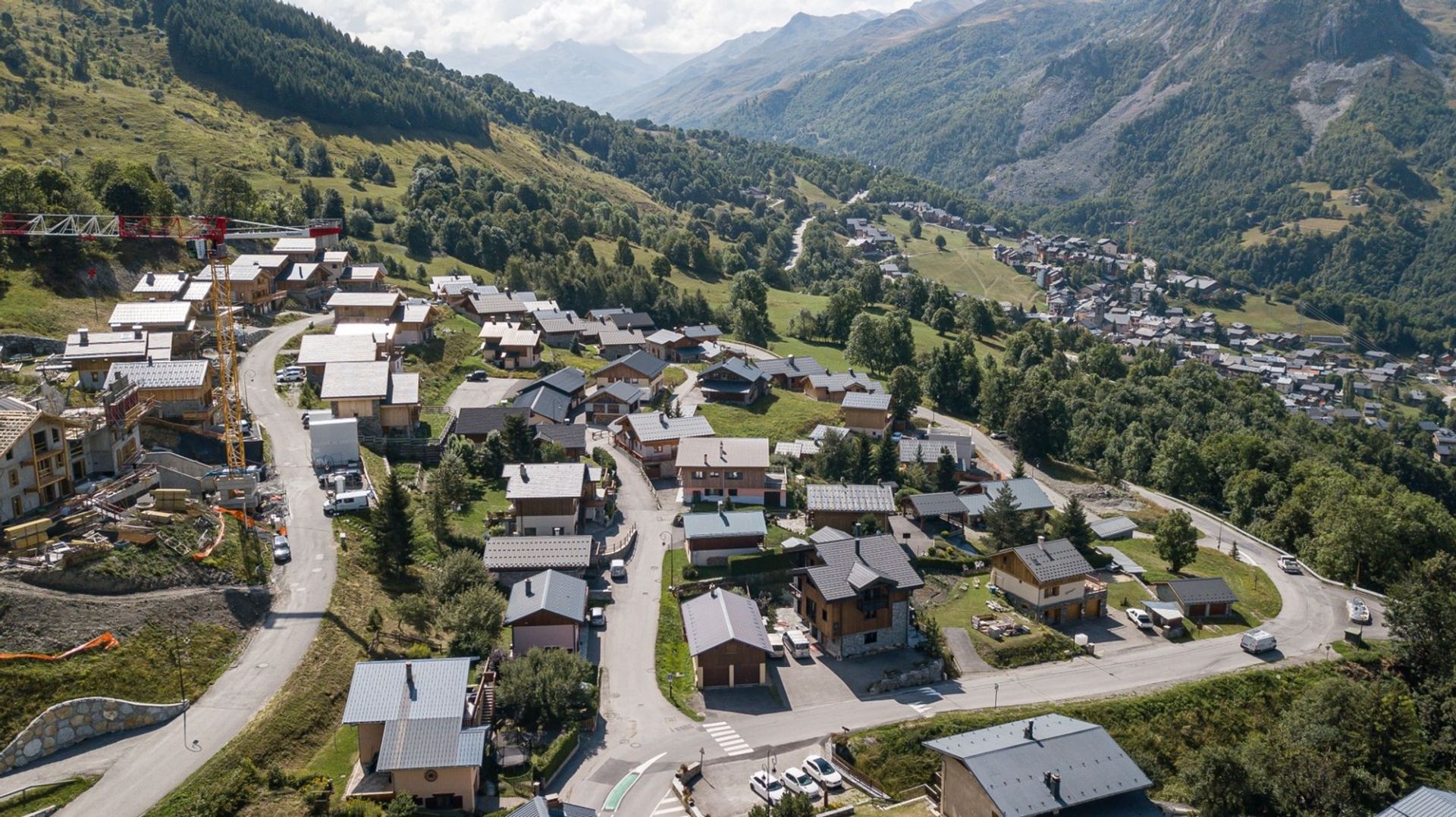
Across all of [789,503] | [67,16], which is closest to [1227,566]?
[789,503]

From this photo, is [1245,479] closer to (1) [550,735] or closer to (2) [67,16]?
(1) [550,735]

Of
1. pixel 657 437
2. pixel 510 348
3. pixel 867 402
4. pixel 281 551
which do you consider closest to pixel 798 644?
pixel 657 437

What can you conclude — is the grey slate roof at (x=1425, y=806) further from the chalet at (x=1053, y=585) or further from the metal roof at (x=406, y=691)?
the metal roof at (x=406, y=691)

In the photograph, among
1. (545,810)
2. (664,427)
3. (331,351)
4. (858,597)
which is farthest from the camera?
(331,351)

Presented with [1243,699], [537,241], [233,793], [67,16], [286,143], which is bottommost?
[1243,699]

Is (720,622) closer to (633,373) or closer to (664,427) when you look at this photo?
(664,427)

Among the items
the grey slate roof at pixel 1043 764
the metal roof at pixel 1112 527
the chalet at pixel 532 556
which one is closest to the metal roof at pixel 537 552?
the chalet at pixel 532 556

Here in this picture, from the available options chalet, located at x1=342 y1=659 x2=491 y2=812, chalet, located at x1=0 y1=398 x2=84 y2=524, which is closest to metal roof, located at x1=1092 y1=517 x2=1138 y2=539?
chalet, located at x1=342 y1=659 x2=491 y2=812
